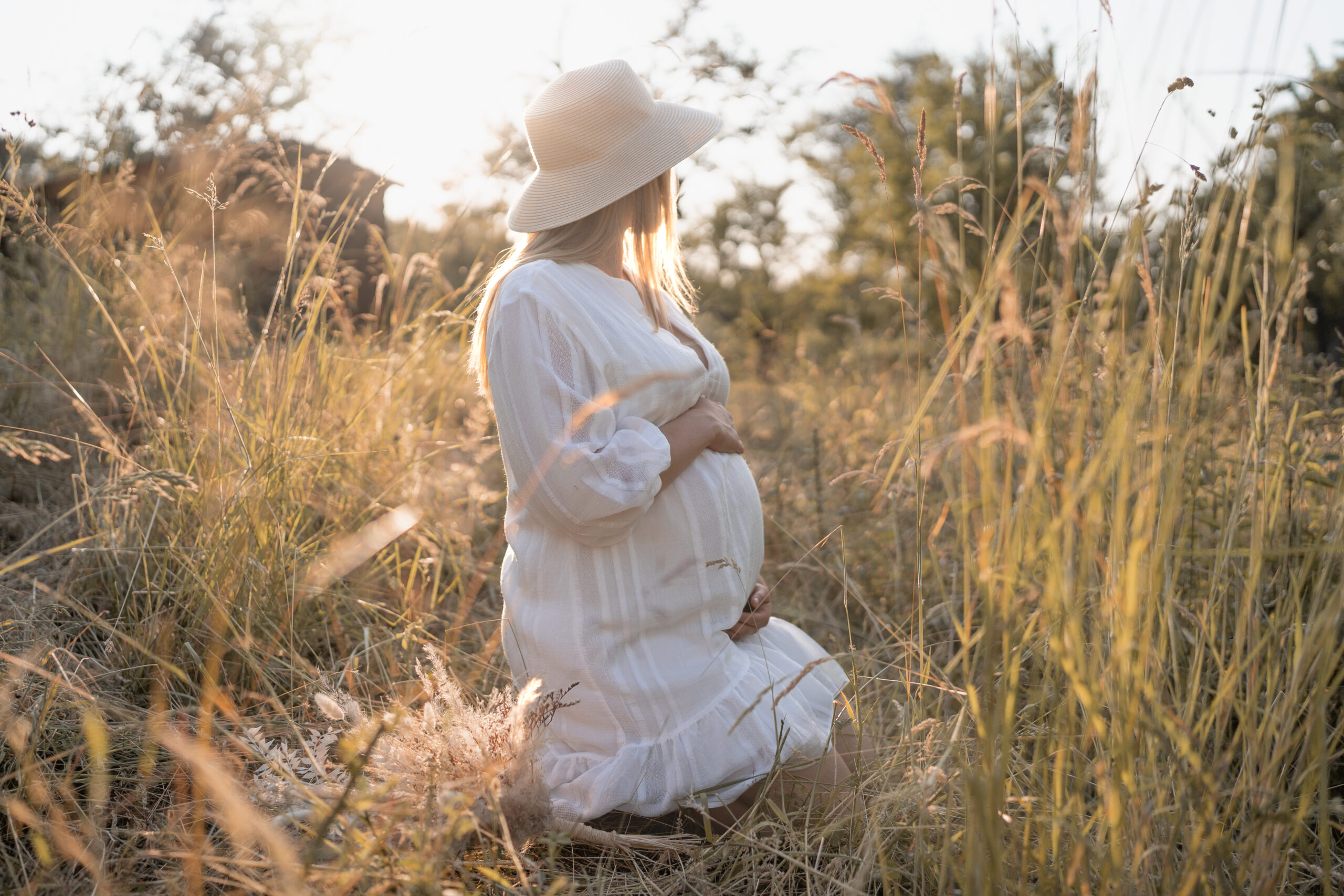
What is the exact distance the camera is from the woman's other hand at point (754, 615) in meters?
1.72

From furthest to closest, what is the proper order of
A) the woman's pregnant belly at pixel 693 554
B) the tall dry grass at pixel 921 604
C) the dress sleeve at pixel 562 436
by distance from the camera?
1. the woman's pregnant belly at pixel 693 554
2. the dress sleeve at pixel 562 436
3. the tall dry grass at pixel 921 604

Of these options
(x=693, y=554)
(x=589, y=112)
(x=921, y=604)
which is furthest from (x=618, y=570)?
(x=589, y=112)

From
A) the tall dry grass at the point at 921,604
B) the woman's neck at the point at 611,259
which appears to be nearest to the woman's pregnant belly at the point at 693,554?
the tall dry grass at the point at 921,604

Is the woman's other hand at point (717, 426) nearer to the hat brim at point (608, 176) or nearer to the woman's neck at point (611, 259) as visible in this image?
the woman's neck at point (611, 259)

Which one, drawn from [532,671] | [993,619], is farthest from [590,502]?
[993,619]

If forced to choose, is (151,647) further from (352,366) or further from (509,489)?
(352,366)

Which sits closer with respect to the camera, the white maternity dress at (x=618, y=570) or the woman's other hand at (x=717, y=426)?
the white maternity dress at (x=618, y=570)

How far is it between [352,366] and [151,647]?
1.00 meters

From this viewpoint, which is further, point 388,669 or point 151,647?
point 388,669

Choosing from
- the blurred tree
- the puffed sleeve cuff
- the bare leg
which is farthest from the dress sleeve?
the blurred tree

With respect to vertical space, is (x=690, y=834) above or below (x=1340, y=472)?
below

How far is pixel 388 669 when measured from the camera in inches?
79.0

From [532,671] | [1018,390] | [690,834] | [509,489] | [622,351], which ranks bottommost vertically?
[690,834]

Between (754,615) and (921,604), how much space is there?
0.63m
